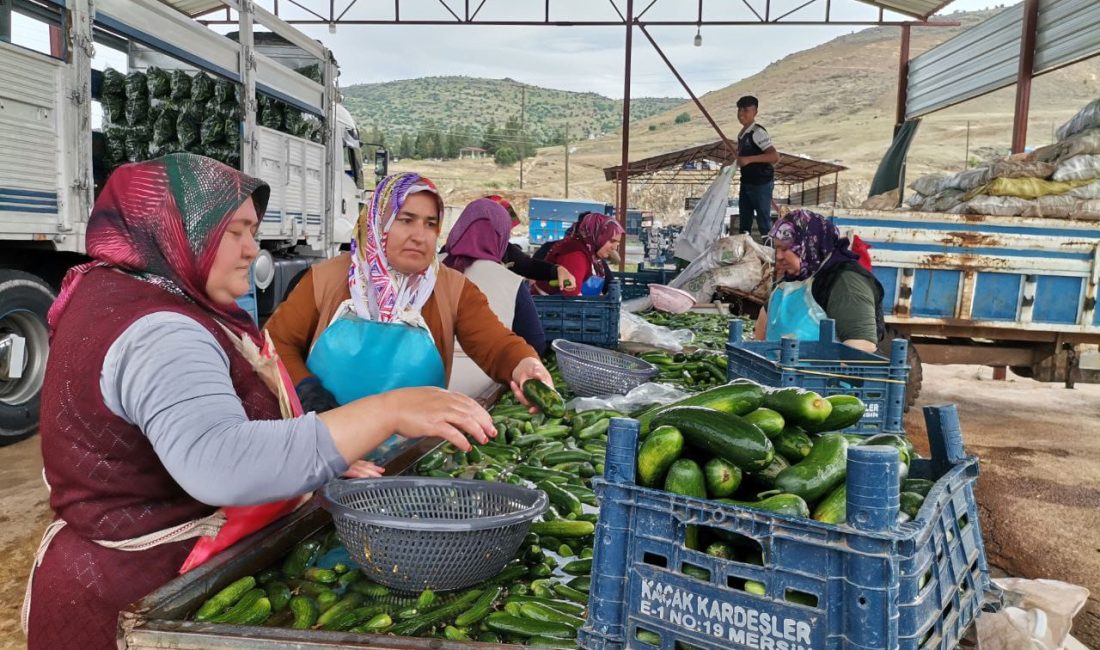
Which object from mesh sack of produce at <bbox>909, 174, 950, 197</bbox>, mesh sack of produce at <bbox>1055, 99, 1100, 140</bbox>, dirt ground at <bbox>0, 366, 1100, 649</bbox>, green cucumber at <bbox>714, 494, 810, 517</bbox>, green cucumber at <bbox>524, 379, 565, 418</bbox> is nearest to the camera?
green cucumber at <bbox>714, 494, 810, 517</bbox>

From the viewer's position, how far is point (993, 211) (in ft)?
24.4

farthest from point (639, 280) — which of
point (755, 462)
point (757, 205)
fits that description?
point (755, 462)

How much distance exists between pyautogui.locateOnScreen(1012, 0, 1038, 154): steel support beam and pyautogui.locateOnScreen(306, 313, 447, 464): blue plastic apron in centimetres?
1064

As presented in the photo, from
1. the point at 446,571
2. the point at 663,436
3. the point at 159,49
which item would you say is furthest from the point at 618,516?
the point at 159,49

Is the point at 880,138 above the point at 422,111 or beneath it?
beneath

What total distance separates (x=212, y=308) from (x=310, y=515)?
1.96 feet

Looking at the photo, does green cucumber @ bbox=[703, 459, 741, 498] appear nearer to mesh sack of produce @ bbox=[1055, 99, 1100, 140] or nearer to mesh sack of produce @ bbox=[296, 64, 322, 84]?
mesh sack of produce @ bbox=[1055, 99, 1100, 140]

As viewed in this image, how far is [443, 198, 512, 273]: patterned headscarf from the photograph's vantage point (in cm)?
486

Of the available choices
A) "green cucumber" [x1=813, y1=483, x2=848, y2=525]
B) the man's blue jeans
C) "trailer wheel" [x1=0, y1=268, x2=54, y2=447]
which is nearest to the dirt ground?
"trailer wheel" [x1=0, y1=268, x2=54, y2=447]

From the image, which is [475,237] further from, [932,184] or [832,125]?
[832,125]

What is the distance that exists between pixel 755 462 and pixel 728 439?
7cm

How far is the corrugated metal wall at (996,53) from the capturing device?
9.76m

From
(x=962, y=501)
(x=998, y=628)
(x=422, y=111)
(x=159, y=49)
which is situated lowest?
(x=998, y=628)

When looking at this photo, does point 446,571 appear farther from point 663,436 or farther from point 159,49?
point 159,49
